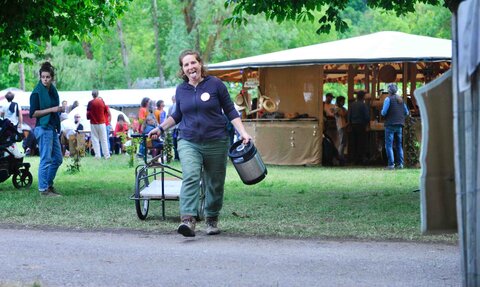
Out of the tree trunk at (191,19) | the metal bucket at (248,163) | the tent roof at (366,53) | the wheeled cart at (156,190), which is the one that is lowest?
the wheeled cart at (156,190)

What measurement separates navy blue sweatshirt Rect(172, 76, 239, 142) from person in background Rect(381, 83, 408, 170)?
13.3m

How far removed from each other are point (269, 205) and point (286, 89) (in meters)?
12.3

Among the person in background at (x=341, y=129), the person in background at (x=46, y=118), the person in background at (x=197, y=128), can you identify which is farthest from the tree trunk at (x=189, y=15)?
the person in background at (x=197, y=128)

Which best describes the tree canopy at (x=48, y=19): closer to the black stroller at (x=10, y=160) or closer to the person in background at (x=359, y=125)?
the black stroller at (x=10, y=160)

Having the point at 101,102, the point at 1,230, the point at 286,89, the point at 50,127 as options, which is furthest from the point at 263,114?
the point at 1,230

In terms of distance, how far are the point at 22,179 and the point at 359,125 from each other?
10201 mm

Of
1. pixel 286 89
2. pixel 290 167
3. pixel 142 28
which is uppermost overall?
pixel 142 28

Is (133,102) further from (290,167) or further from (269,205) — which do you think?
(269,205)

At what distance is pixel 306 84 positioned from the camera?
25.9m

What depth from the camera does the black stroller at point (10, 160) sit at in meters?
17.1

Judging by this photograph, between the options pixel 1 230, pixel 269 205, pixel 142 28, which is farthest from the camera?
pixel 142 28

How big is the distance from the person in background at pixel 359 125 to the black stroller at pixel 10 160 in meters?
9.80

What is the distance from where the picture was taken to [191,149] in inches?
401

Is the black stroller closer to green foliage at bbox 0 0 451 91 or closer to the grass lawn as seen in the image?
the grass lawn
